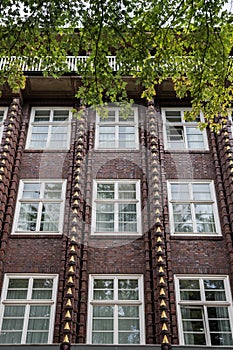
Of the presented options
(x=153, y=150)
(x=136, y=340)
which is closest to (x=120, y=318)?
(x=136, y=340)

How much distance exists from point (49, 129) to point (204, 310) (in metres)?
9.36

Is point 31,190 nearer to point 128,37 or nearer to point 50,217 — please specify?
point 50,217

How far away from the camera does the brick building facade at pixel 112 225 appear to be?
1339 centimetres

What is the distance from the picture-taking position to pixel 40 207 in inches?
641

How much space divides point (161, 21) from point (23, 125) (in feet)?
29.5

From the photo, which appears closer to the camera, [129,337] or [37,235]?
[129,337]

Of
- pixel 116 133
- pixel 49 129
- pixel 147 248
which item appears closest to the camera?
pixel 147 248

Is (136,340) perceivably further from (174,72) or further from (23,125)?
(23,125)

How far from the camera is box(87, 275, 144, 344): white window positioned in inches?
519

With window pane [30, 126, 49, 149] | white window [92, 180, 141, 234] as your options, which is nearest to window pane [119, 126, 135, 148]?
white window [92, 180, 141, 234]

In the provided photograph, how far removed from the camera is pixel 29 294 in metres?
14.1

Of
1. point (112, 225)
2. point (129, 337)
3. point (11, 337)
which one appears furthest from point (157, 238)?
point (11, 337)

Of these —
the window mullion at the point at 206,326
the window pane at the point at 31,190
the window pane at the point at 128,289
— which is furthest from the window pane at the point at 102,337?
the window pane at the point at 31,190

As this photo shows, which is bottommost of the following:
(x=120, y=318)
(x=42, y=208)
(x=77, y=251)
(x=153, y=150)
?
(x=120, y=318)
